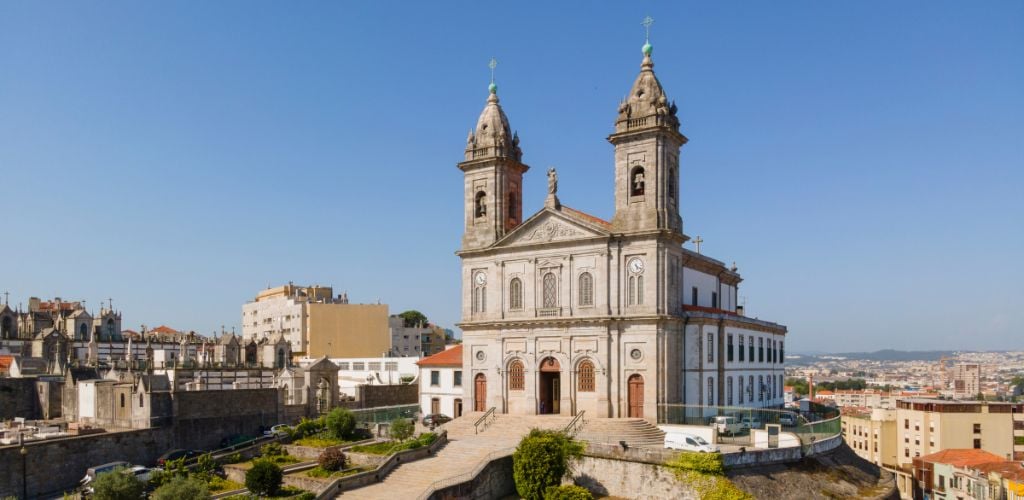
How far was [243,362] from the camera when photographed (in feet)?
208

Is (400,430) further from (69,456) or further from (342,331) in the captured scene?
(342,331)

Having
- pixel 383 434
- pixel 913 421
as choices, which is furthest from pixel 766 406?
pixel 913 421

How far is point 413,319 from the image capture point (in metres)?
118

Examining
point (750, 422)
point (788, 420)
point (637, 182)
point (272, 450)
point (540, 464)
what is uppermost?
point (637, 182)

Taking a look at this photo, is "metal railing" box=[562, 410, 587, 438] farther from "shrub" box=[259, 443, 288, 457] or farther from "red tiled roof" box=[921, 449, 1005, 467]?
"red tiled roof" box=[921, 449, 1005, 467]

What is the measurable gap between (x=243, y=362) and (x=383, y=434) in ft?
89.7

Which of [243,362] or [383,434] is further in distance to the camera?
[243,362]

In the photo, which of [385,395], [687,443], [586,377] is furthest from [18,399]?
[687,443]

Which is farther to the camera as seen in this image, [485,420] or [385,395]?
[385,395]

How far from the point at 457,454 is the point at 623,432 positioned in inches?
302

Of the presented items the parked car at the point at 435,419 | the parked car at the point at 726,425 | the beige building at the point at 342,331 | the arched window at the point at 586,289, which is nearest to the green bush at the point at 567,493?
the parked car at the point at 726,425

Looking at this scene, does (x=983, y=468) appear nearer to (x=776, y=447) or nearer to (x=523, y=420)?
(x=776, y=447)

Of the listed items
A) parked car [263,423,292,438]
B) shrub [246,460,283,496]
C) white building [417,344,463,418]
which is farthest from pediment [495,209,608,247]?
shrub [246,460,283,496]

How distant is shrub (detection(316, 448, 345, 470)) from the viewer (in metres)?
33.7
